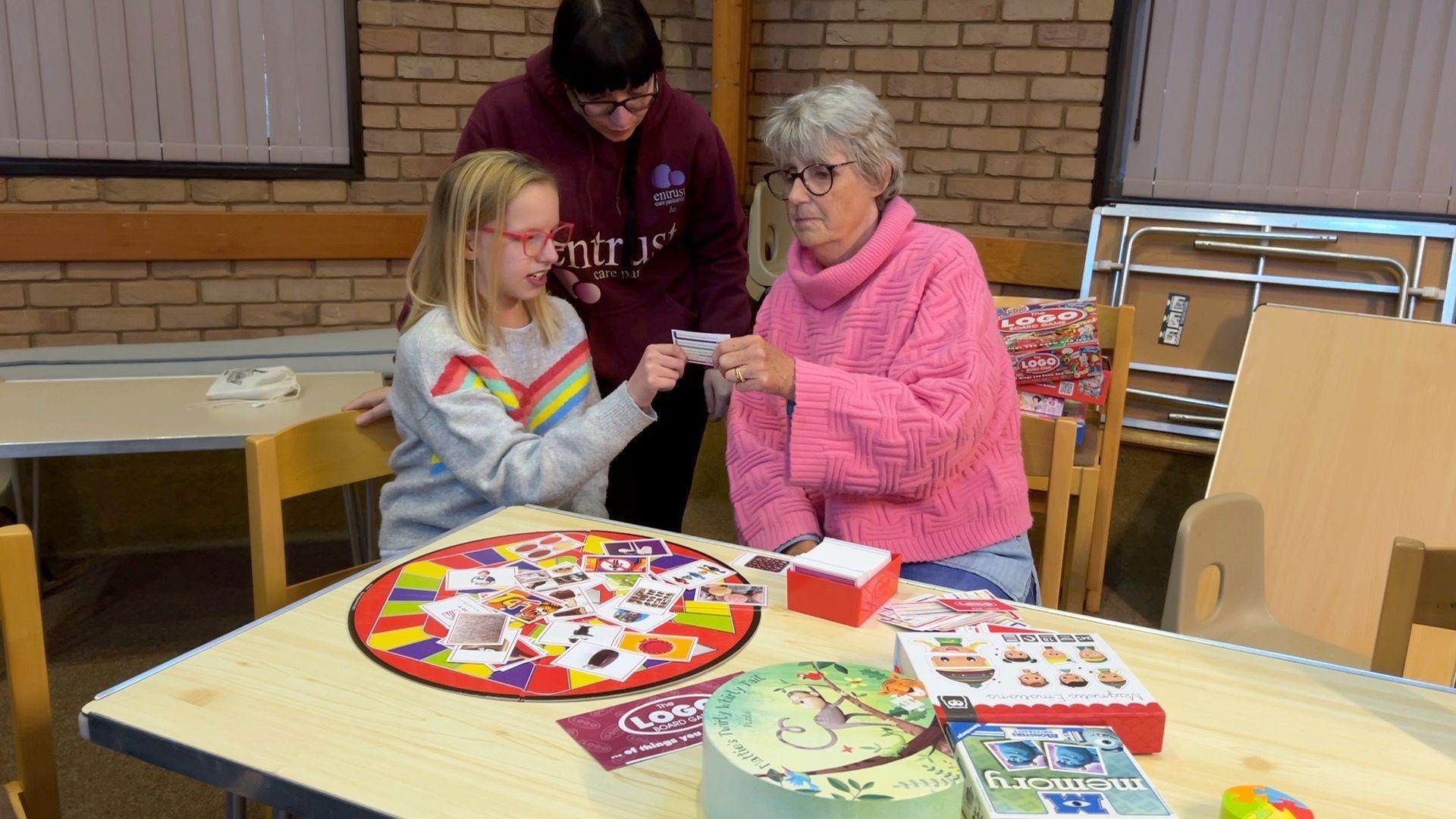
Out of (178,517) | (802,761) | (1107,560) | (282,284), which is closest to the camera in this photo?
(802,761)

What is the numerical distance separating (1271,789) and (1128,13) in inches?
137

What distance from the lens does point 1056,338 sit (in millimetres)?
3164

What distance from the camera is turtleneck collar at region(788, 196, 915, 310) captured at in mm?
1848

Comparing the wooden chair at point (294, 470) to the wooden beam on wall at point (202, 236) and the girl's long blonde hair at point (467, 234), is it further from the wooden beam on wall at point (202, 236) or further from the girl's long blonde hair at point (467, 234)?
the wooden beam on wall at point (202, 236)

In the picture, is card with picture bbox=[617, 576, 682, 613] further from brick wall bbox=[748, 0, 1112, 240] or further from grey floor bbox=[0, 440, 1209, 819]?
brick wall bbox=[748, 0, 1112, 240]

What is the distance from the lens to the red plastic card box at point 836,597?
1.30 meters

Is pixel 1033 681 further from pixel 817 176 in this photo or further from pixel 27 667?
pixel 27 667

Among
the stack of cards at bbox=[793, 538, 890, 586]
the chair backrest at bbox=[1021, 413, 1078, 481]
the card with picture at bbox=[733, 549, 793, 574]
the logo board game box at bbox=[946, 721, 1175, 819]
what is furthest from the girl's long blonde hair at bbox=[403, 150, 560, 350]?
the logo board game box at bbox=[946, 721, 1175, 819]

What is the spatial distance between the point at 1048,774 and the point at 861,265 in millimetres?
1111

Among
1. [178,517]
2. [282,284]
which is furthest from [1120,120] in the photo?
[178,517]

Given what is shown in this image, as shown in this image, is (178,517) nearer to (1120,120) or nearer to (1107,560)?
(1107,560)

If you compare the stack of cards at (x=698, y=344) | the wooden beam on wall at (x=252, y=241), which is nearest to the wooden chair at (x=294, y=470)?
the stack of cards at (x=698, y=344)

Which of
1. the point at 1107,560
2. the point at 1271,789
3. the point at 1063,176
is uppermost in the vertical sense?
the point at 1063,176

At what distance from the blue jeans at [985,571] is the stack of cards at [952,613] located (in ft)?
1.23
